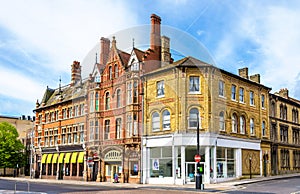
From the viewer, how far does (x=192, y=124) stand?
34.8 m

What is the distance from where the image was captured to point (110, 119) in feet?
132

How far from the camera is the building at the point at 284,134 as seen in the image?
153 ft

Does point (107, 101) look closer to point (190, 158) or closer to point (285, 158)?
point (190, 158)

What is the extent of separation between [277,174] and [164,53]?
2862 cm

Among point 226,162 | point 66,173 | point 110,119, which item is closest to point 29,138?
point 66,173

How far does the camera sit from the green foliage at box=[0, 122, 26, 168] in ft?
204

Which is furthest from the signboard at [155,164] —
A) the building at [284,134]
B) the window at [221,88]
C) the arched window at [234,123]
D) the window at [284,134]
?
the window at [284,134]

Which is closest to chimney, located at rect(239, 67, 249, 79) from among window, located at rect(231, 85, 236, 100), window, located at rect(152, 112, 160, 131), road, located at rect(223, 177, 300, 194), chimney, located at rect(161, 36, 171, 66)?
window, located at rect(231, 85, 236, 100)

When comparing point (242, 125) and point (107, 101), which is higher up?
point (107, 101)

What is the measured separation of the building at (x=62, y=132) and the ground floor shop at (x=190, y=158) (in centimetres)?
1230

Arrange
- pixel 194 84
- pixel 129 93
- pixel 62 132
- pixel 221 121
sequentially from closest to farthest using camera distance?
pixel 194 84 < pixel 221 121 < pixel 129 93 < pixel 62 132

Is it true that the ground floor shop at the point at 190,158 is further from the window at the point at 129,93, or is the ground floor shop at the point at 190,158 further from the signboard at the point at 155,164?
the window at the point at 129,93

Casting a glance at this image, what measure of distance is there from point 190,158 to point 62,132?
2493cm

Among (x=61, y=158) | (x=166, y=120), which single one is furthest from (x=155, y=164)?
(x=61, y=158)
